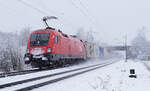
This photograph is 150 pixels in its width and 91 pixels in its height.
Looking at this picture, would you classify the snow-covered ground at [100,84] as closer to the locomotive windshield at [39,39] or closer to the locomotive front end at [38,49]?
the locomotive front end at [38,49]

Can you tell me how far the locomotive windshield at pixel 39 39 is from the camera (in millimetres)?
14156

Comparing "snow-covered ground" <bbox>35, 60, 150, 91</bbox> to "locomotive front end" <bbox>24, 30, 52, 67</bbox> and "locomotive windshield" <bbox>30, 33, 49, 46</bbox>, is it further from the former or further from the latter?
"locomotive windshield" <bbox>30, 33, 49, 46</bbox>

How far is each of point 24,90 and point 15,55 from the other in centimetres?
959

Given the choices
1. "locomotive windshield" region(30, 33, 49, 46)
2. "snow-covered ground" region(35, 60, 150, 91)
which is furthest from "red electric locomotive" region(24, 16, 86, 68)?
"snow-covered ground" region(35, 60, 150, 91)

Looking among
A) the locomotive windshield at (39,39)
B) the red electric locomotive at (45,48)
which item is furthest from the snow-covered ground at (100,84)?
the locomotive windshield at (39,39)

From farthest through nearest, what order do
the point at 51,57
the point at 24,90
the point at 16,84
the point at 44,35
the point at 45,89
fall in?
the point at 44,35
the point at 51,57
the point at 16,84
the point at 45,89
the point at 24,90

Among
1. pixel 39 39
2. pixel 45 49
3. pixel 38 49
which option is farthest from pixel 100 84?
pixel 39 39

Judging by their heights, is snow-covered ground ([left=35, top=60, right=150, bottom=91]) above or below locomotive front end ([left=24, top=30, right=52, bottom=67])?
below

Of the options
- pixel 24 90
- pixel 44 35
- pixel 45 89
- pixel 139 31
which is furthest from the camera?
pixel 139 31

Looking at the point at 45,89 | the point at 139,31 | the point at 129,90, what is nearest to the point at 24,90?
the point at 45,89

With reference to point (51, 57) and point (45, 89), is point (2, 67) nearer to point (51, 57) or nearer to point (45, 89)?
point (51, 57)

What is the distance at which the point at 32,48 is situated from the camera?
45.8ft

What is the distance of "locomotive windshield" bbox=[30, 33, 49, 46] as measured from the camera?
1416 centimetres

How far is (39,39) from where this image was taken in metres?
14.4
